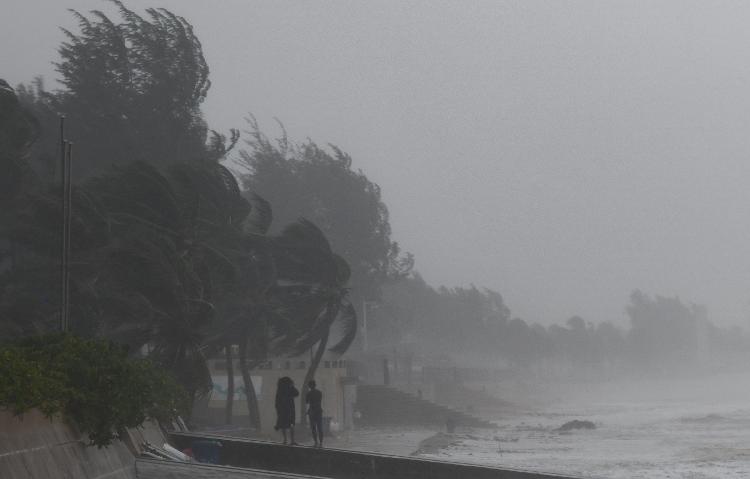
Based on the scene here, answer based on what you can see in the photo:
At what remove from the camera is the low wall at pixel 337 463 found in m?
17.8

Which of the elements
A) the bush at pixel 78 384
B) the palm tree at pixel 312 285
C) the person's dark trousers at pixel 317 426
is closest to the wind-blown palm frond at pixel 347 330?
the palm tree at pixel 312 285

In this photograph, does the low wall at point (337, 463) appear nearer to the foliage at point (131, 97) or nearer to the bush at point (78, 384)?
the bush at point (78, 384)

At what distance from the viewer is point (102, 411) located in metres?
12.6

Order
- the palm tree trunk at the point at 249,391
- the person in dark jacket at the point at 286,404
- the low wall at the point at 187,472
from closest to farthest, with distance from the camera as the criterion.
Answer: the low wall at the point at 187,472, the person in dark jacket at the point at 286,404, the palm tree trunk at the point at 249,391

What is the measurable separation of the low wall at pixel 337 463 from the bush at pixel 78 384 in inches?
196

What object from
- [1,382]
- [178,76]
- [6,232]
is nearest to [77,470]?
[1,382]

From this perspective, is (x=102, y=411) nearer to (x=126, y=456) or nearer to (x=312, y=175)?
(x=126, y=456)

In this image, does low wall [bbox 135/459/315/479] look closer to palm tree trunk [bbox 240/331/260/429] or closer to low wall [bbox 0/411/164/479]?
low wall [bbox 0/411/164/479]

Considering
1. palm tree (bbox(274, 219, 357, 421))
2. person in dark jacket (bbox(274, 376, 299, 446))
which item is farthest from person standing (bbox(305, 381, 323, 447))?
palm tree (bbox(274, 219, 357, 421))

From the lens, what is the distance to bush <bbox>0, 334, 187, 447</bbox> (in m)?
10.7

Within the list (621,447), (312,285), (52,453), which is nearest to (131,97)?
(312,285)

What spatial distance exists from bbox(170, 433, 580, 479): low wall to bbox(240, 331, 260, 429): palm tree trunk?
18.1m

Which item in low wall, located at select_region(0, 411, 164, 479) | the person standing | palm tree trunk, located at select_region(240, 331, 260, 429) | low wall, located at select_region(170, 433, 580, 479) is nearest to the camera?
low wall, located at select_region(0, 411, 164, 479)

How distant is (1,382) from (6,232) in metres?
24.9
